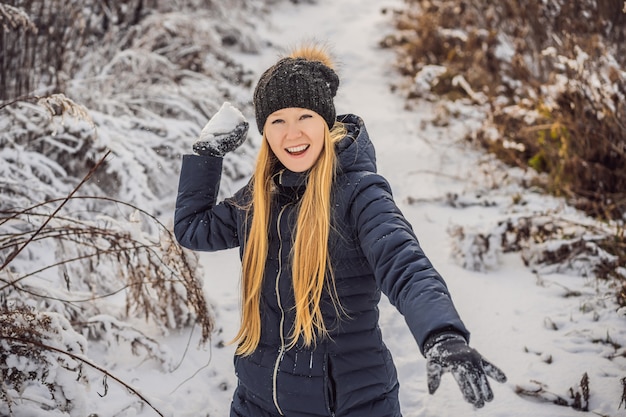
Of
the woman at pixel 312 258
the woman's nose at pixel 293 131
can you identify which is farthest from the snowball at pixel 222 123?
the woman's nose at pixel 293 131

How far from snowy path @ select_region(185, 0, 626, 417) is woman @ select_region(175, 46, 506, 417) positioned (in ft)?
1.40

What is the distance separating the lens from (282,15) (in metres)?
10.8

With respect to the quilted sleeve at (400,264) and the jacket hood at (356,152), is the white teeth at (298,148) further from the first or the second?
the quilted sleeve at (400,264)

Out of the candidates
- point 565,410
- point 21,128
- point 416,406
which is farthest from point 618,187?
point 21,128

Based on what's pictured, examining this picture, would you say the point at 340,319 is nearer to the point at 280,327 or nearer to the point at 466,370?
the point at 280,327

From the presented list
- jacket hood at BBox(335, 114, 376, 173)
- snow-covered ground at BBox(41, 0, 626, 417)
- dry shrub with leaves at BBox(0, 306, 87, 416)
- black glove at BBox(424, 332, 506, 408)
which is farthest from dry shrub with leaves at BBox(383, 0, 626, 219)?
dry shrub with leaves at BBox(0, 306, 87, 416)

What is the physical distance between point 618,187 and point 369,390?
3.01 metres

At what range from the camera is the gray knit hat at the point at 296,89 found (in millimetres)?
1856

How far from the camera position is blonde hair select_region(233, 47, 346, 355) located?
5.64 ft

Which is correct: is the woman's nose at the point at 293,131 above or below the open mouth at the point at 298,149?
above

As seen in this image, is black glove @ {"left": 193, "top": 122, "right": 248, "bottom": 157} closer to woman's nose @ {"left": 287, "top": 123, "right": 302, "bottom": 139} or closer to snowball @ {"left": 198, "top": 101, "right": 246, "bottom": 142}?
snowball @ {"left": 198, "top": 101, "right": 246, "bottom": 142}

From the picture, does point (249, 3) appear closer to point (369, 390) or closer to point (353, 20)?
point (353, 20)

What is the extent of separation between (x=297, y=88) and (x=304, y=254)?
1.77 feet

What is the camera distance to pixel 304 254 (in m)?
1.74
